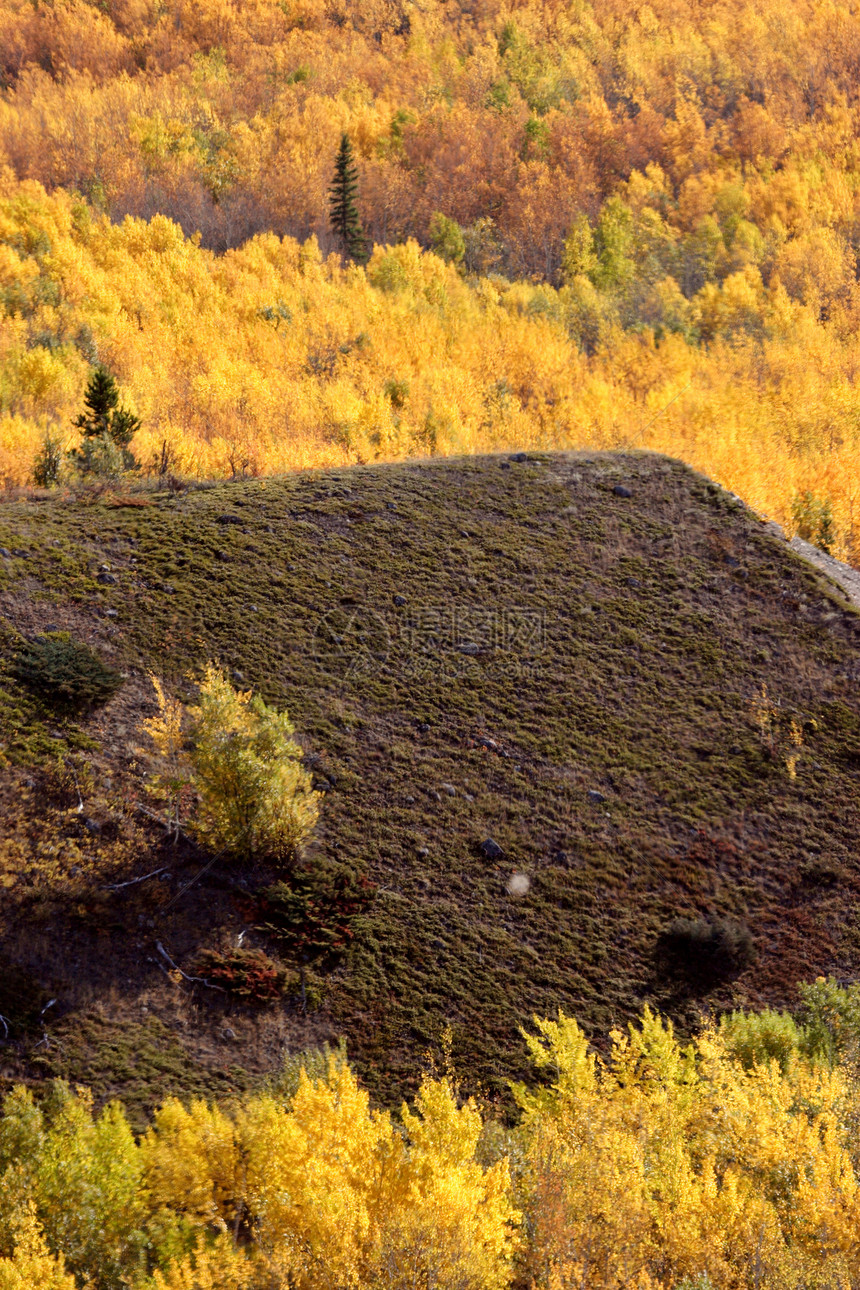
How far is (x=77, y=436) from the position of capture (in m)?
36.3

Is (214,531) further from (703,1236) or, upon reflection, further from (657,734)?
(703,1236)

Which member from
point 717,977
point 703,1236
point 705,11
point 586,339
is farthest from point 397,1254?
point 705,11

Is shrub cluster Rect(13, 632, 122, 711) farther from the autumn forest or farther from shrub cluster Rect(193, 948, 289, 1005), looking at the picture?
shrub cluster Rect(193, 948, 289, 1005)

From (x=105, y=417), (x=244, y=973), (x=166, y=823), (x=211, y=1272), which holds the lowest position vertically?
(x=244, y=973)

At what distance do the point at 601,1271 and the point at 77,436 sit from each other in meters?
34.6

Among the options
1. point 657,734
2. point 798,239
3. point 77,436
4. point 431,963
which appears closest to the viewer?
point 431,963

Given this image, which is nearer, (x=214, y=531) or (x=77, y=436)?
(x=214, y=531)

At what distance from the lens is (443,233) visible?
7506 centimetres

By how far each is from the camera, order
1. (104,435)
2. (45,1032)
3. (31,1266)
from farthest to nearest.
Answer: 1. (104,435)
2. (45,1032)
3. (31,1266)

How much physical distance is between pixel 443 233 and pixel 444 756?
65.9 meters

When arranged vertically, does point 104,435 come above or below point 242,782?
above

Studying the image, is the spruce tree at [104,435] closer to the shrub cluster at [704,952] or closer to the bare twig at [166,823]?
the bare twig at [166,823]

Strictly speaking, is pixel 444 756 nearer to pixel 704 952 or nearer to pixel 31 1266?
pixel 704 952

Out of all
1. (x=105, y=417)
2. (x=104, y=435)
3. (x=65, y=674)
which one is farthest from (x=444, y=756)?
(x=105, y=417)
